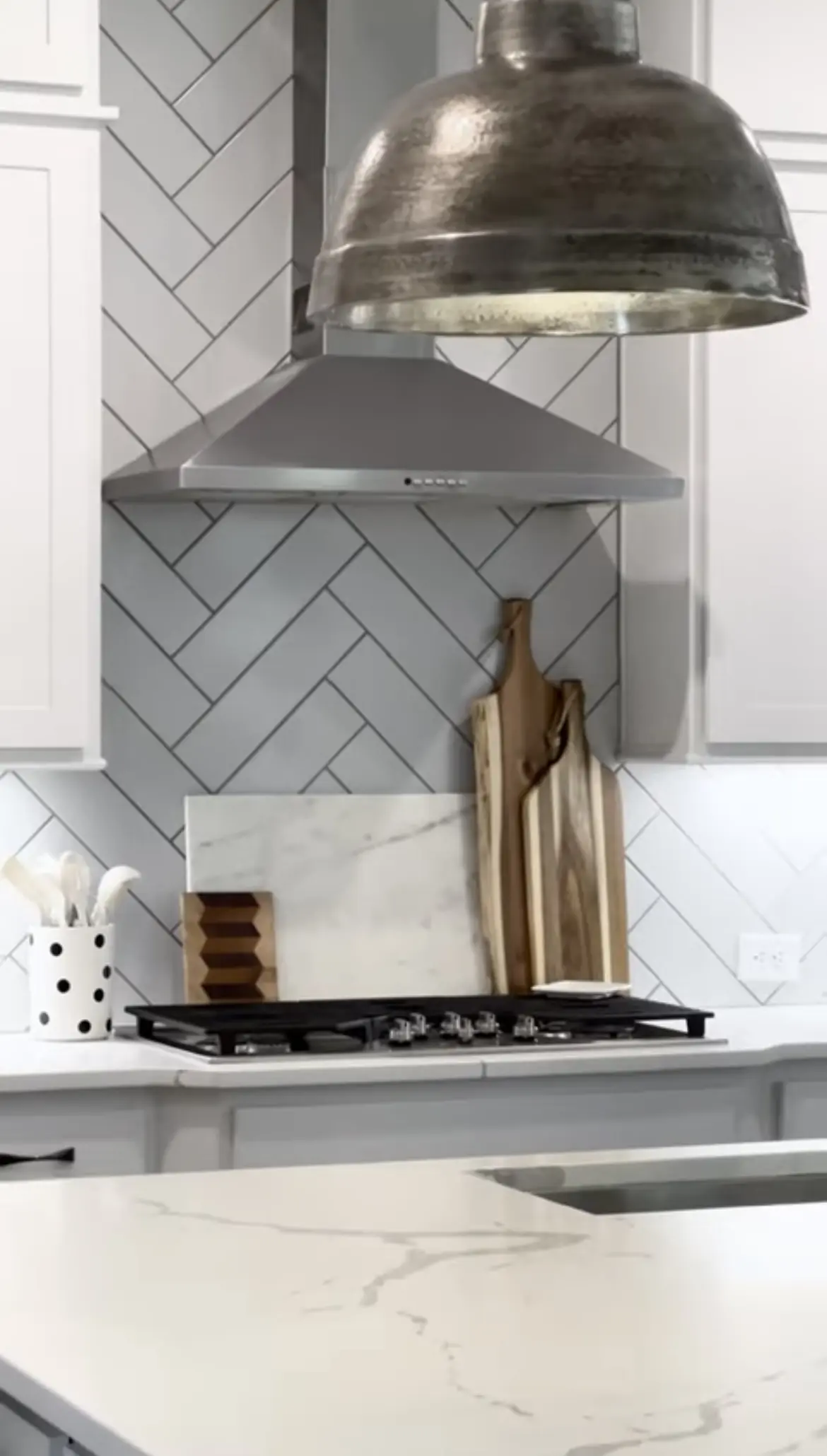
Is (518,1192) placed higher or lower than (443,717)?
lower

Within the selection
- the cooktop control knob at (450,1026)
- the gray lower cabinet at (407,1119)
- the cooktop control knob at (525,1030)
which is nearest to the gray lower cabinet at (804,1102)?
the gray lower cabinet at (407,1119)

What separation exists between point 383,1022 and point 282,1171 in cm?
123

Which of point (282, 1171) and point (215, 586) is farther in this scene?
point (215, 586)

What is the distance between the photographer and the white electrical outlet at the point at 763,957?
4.41 metres

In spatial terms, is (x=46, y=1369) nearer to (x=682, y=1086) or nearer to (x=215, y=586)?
(x=682, y=1086)

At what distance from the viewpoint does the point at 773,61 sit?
4000mm

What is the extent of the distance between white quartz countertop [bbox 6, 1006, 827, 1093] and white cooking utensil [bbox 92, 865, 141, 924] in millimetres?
210

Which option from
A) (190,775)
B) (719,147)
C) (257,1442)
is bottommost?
(257,1442)

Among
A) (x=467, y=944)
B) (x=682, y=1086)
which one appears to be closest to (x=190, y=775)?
(x=467, y=944)

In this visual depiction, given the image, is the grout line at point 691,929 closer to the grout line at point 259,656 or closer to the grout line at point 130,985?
the grout line at point 259,656

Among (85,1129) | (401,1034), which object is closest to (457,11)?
(401,1034)

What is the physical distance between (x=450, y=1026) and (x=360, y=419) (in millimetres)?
1009

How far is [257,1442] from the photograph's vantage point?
4.70 ft

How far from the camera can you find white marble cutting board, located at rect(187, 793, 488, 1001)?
13.3 feet
